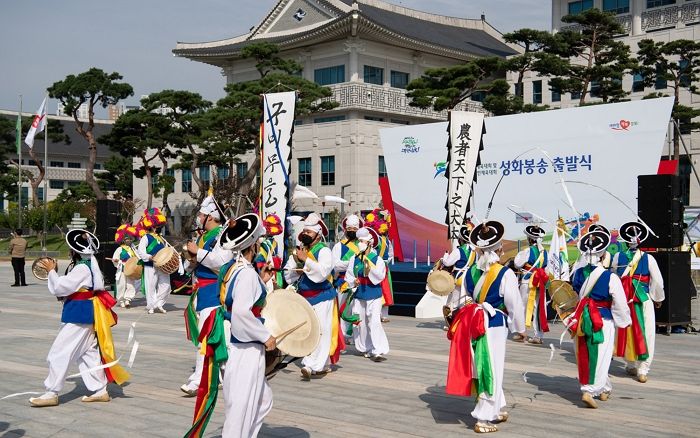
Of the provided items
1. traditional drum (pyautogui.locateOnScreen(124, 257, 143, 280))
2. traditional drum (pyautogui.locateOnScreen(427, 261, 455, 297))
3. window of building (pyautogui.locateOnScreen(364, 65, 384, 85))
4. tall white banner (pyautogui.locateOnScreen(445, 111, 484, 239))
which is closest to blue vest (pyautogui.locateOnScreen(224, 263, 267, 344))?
traditional drum (pyautogui.locateOnScreen(427, 261, 455, 297))

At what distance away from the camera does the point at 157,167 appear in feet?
159

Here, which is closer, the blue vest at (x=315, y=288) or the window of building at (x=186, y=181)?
the blue vest at (x=315, y=288)

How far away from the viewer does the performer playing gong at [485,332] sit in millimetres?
7047

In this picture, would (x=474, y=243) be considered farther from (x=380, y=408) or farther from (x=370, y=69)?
(x=370, y=69)

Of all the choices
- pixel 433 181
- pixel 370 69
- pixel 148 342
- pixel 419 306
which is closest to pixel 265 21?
pixel 370 69

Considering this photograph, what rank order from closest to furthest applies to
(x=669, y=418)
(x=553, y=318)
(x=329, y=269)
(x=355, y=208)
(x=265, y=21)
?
(x=669, y=418) → (x=329, y=269) → (x=553, y=318) → (x=355, y=208) → (x=265, y=21)

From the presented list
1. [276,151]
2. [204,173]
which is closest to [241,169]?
[204,173]

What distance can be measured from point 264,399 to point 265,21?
40541mm

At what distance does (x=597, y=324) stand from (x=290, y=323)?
138 inches

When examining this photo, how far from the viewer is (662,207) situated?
545 inches

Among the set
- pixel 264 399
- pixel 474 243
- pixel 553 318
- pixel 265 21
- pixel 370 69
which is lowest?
pixel 553 318

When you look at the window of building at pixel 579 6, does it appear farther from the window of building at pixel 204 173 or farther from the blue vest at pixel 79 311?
the blue vest at pixel 79 311

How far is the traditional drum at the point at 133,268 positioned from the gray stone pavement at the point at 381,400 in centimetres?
472

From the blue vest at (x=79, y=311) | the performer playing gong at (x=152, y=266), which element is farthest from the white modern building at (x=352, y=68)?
the blue vest at (x=79, y=311)
